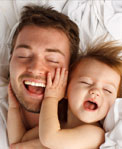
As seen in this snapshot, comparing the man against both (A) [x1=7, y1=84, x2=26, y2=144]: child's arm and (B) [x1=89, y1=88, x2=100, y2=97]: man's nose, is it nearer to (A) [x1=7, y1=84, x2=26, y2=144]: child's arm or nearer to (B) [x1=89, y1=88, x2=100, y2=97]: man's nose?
(A) [x1=7, y1=84, x2=26, y2=144]: child's arm

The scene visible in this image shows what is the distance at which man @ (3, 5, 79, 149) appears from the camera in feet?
4.22

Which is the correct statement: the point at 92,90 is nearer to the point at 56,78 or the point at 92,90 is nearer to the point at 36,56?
the point at 56,78

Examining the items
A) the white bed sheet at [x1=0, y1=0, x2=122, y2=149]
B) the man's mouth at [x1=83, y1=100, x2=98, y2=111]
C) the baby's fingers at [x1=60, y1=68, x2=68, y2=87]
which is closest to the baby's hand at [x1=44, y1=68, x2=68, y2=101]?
the baby's fingers at [x1=60, y1=68, x2=68, y2=87]

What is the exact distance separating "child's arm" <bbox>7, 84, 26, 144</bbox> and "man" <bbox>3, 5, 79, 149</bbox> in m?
0.05

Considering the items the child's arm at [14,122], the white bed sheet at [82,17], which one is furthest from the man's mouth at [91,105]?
the white bed sheet at [82,17]

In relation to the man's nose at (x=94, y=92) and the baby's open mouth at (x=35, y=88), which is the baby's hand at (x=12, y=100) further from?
the man's nose at (x=94, y=92)

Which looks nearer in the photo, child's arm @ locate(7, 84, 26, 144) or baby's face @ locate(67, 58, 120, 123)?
baby's face @ locate(67, 58, 120, 123)

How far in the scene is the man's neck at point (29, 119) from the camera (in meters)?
1.44

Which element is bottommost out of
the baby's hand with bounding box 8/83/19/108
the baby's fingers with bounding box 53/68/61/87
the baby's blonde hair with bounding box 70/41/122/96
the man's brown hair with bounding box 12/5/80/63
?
the baby's hand with bounding box 8/83/19/108

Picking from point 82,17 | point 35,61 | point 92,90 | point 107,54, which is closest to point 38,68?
point 35,61

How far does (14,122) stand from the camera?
4.55 feet

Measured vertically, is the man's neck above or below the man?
below

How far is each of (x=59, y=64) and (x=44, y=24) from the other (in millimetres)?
240

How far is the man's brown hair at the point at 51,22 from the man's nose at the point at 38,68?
0.76 ft
